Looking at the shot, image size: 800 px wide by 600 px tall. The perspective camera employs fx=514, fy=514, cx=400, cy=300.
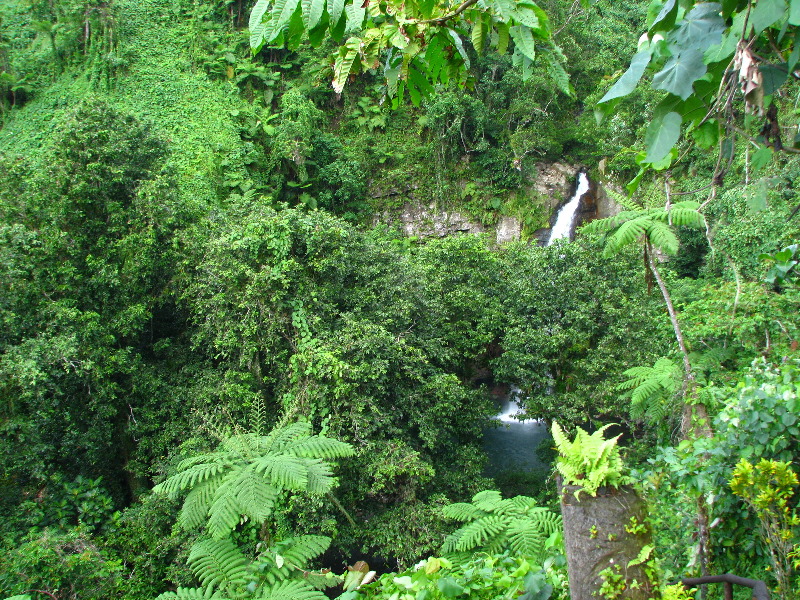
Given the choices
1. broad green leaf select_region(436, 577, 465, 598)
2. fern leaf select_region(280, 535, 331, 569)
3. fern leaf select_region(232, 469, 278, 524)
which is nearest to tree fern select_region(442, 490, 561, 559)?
fern leaf select_region(280, 535, 331, 569)

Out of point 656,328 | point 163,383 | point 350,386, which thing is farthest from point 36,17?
point 656,328

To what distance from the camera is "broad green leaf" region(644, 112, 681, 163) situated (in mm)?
1217

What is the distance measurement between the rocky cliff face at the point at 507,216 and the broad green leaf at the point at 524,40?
16.4m

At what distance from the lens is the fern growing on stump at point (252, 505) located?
3.32 meters

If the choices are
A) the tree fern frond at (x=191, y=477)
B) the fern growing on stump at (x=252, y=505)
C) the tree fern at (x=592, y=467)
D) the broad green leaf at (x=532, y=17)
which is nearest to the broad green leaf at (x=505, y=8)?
the broad green leaf at (x=532, y=17)

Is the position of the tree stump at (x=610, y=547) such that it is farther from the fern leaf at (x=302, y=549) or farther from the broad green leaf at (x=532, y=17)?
the fern leaf at (x=302, y=549)

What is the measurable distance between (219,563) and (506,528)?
2.15 meters

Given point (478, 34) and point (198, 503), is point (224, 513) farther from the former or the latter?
point (478, 34)

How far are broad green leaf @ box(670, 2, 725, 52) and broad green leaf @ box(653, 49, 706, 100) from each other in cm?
3

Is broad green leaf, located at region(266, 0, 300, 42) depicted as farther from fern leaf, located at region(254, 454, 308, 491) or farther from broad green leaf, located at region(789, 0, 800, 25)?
fern leaf, located at region(254, 454, 308, 491)

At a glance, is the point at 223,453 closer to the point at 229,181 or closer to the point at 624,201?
the point at 624,201

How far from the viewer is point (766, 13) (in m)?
1.14

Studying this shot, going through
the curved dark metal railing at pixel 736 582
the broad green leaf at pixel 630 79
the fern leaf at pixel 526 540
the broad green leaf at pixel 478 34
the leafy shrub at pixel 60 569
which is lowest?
the leafy shrub at pixel 60 569

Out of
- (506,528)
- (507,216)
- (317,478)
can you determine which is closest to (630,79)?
(506,528)
